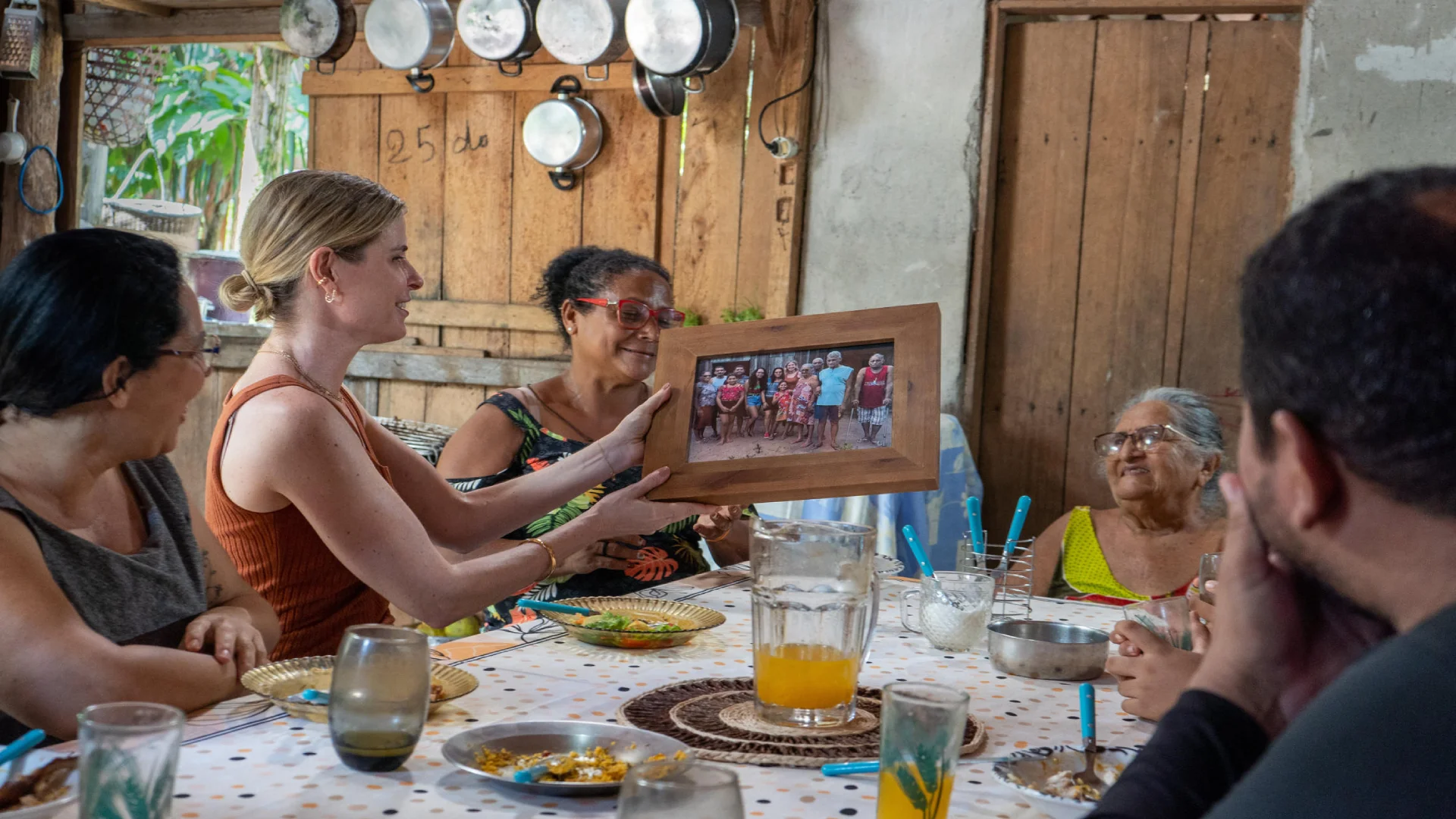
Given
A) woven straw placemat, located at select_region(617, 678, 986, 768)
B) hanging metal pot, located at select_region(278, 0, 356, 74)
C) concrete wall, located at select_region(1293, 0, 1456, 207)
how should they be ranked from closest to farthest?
woven straw placemat, located at select_region(617, 678, 986, 768), concrete wall, located at select_region(1293, 0, 1456, 207), hanging metal pot, located at select_region(278, 0, 356, 74)

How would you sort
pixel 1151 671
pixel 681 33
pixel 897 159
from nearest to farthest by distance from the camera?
pixel 1151 671 < pixel 681 33 < pixel 897 159

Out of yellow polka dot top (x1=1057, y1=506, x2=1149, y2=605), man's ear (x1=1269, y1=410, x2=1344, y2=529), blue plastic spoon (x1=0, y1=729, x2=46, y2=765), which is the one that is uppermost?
man's ear (x1=1269, y1=410, x2=1344, y2=529)

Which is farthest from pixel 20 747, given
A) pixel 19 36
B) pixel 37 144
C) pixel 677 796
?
pixel 37 144

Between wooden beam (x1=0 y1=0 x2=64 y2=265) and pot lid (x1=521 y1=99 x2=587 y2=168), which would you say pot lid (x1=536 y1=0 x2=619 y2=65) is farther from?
wooden beam (x1=0 y1=0 x2=64 y2=265)

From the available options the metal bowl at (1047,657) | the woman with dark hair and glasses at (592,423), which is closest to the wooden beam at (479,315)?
the woman with dark hair and glasses at (592,423)

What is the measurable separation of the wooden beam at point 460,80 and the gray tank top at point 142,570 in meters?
3.26

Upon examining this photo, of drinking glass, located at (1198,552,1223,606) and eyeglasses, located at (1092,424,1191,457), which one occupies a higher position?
eyeglasses, located at (1092,424,1191,457)

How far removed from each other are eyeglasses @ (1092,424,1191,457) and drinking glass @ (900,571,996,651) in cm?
137

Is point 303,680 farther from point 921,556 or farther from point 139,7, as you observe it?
point 139,7

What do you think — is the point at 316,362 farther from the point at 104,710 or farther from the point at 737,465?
the point at 104,710

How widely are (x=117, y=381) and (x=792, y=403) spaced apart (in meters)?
1.16

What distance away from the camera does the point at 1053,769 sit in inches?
58.9

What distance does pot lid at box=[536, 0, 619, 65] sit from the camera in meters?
4.61

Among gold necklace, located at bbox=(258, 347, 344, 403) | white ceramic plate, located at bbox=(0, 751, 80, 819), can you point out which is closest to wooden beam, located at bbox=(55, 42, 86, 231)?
gold necklace, located at bbox=(258, 347, 344, 403)
